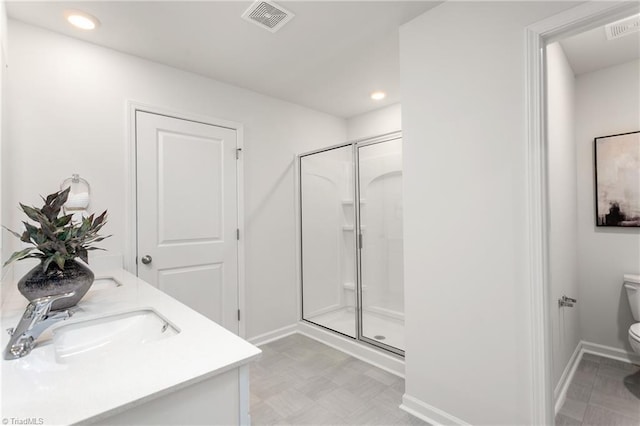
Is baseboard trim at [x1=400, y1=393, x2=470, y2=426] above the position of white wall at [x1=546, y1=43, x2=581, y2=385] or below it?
below

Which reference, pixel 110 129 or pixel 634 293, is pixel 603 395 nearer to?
pixel 634 293

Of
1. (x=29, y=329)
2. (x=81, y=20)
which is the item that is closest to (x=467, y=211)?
(x=29, y=329)

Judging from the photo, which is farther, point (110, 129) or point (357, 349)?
point (357, 349)

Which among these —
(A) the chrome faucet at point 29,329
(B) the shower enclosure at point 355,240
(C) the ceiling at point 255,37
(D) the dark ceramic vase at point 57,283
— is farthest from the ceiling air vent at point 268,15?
(A) the chrome faucet at point 29,329

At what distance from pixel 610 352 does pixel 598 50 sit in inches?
97.8

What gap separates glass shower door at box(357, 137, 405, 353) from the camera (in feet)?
9.28

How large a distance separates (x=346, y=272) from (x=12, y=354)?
280cm

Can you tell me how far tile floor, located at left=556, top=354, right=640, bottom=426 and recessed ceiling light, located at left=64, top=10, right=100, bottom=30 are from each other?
3778mm

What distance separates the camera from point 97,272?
212cm

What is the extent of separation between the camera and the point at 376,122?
3.69m

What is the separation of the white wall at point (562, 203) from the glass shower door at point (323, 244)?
1749mm

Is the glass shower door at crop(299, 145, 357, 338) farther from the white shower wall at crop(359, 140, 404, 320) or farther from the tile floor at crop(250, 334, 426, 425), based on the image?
the tile floor at crop(250, 334, 426, 425)

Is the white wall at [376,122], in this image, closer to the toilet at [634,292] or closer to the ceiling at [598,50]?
the ceiling at [598,50]

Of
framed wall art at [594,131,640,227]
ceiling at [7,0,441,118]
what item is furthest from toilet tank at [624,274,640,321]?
ceiling at [7,0,441,118]
